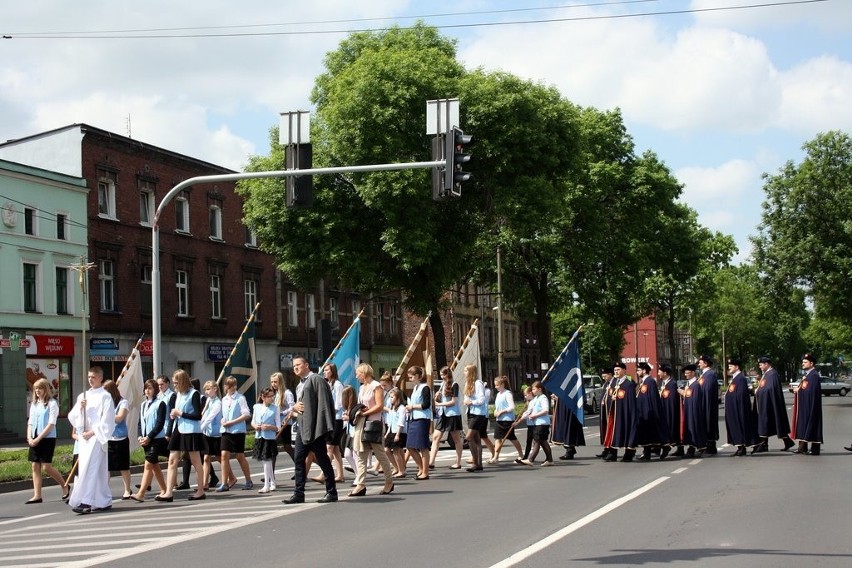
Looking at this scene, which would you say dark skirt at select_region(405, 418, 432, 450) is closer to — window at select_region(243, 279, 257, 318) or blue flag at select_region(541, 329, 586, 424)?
blue flag at select_region(541, 329, 586, 424)

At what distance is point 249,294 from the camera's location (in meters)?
52.2

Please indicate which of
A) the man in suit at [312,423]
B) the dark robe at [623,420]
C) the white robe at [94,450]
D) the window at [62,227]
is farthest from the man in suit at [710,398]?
the window at [62,227]

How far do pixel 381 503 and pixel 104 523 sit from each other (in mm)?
3349

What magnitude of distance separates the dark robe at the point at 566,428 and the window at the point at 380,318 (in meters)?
43.3

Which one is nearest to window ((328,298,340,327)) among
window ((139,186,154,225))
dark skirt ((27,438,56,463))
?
window ((139,186,154,225))

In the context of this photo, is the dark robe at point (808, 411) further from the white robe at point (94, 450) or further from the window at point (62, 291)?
the window at point (62, 291)

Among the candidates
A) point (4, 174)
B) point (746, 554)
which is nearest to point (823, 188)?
point (4, 174)

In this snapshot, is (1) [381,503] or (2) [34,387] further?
(2) [34,387]

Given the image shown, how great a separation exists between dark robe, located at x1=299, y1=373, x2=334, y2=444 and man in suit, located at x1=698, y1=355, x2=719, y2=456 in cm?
908

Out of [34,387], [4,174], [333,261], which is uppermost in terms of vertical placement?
[4,174]

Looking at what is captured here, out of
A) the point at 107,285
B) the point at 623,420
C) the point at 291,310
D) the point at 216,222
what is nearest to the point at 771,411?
the point at 623,420

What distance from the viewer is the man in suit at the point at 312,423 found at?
14742 millimetres

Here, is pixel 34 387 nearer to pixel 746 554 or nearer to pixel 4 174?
pixel 746 554

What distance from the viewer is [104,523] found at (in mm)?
13633
